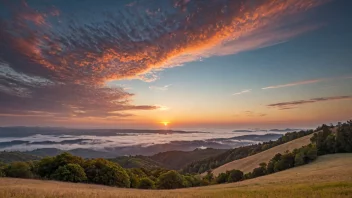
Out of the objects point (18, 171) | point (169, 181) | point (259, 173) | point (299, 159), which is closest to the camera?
point (18, 171)

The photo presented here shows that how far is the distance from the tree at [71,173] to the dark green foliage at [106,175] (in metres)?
3.35

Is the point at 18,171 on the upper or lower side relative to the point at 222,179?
upper

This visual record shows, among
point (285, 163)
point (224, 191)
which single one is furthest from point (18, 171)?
point (285, 163)

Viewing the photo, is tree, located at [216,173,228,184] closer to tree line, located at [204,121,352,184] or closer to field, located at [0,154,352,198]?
tree line, located at [204,121,352,184]

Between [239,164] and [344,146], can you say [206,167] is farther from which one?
[344,146]

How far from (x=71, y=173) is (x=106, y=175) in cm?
901

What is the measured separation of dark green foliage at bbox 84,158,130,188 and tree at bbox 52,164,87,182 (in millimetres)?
3346

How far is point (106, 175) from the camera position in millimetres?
69188

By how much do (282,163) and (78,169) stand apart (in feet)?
264

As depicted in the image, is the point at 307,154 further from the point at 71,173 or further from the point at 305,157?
the point at 71,173

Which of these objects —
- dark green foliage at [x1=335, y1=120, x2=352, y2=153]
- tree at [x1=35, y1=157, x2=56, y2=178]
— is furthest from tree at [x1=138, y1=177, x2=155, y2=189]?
dark green foliage at [x1=335, y1=120, x2=352, y2=153]

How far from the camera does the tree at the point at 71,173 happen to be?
2542 inches

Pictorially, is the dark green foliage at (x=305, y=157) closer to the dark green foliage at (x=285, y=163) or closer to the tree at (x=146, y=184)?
the dark green foliage at (x=285, y=163)

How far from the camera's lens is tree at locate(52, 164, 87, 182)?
6456cm
